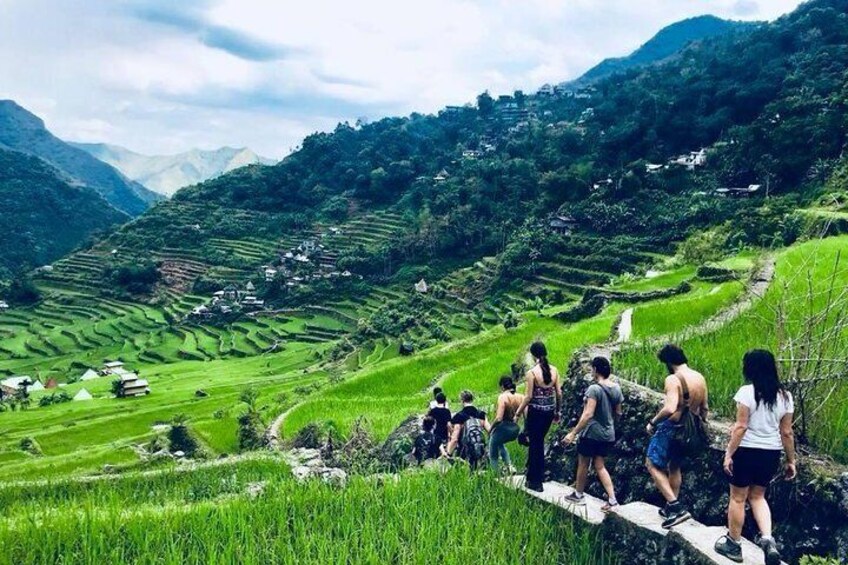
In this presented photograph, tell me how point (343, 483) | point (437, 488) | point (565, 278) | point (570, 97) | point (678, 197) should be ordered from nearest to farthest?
point (437, 488) → point (343, 483) → point (565, 278) → point (678, 197) → point (570, 97)

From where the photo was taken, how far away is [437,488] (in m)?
6.78

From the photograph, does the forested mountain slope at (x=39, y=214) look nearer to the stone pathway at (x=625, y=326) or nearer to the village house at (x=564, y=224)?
the village house at (x=564, y=224)

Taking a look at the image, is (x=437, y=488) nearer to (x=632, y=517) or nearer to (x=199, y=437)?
(x=632, y=517)

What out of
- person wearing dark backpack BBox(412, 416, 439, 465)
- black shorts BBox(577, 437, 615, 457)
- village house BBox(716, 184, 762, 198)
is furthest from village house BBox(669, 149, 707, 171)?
black shorts BBox(577, 437, 615, 457)

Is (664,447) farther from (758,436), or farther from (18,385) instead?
(18,385)

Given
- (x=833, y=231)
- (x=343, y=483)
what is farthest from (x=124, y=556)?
(x=833, y=231)

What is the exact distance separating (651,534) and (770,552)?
1043mm

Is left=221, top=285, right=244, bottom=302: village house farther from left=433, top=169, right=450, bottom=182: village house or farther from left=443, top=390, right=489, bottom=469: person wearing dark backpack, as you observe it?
left=443, top=390, right=489, bottom=469: person wearing dark backpack

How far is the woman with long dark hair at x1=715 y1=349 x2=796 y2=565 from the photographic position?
509 cm

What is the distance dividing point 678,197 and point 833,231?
31.3 m

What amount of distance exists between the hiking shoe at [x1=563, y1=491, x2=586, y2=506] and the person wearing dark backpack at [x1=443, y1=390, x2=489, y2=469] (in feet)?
7.25

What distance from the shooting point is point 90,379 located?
54.9 meters

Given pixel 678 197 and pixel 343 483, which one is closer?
pixel 343 483

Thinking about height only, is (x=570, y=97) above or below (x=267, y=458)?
above
